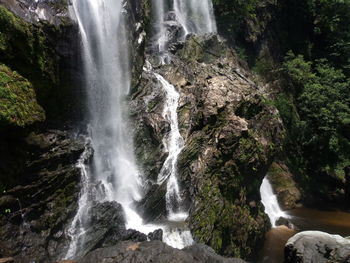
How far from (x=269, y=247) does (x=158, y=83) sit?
29.8 feet

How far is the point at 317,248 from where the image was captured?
10.2 metres

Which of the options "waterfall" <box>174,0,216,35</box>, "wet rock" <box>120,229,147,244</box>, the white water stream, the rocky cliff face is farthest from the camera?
"waterfall" <box>174,0,216,35</box>

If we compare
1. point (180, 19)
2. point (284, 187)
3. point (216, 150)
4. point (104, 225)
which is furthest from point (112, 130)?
point (180, 19)

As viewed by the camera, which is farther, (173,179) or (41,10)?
(173,179)

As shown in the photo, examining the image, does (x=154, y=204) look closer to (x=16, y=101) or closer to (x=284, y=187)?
(x=16, y=101)

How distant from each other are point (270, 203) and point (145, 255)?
1327 cm

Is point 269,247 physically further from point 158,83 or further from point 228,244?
point 158,83

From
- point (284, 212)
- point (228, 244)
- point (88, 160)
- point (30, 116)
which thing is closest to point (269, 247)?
point (228, 244)

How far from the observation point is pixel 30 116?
9.48 metres

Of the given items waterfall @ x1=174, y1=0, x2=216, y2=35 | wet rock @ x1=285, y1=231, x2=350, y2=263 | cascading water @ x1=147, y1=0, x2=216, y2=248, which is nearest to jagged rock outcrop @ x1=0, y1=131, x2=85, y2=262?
cascading water @ x1=147, y1=0, x2=216, y2=248

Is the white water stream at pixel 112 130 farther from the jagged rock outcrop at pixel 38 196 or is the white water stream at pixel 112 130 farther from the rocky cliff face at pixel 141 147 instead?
the jagged rock outcrop at pixel 38 196

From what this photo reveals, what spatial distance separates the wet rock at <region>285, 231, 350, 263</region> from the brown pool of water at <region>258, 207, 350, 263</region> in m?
2.94

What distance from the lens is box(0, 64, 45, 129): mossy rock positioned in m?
8.74

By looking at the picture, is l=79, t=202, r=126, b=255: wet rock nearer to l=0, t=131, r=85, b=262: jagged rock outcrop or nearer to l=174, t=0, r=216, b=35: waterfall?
l=0, t=131, r=85, b=262: jagged rock outcrop
